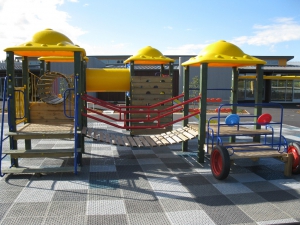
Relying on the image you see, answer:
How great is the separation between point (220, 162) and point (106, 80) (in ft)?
13.0

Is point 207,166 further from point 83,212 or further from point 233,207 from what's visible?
point 83,212

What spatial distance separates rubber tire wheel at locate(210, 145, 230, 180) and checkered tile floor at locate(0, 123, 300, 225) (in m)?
0.14

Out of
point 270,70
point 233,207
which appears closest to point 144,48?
point 233,207

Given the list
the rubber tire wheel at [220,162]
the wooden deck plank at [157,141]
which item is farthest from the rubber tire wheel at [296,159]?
the wooden deck plank at [157,141]

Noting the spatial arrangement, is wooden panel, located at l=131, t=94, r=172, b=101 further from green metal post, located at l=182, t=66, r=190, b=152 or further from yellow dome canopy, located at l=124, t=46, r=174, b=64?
yellow dome canopy, located at l=124, t=46, r=174, b=64

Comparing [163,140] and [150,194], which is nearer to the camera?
[150,194]

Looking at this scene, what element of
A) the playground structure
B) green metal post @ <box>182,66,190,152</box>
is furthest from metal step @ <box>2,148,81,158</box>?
green metal post @ <box>182,66,190,152</box>

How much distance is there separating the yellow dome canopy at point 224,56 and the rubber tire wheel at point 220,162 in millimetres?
1957

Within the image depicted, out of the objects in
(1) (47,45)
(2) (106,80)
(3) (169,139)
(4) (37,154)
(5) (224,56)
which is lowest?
(4) (37,154)

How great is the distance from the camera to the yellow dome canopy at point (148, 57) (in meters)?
10.8

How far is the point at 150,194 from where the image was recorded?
17.1ft

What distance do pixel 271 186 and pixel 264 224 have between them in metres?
1.71

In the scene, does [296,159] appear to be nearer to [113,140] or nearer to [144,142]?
[144,142]

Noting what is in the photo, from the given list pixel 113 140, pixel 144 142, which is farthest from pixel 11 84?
pixel 144 142
